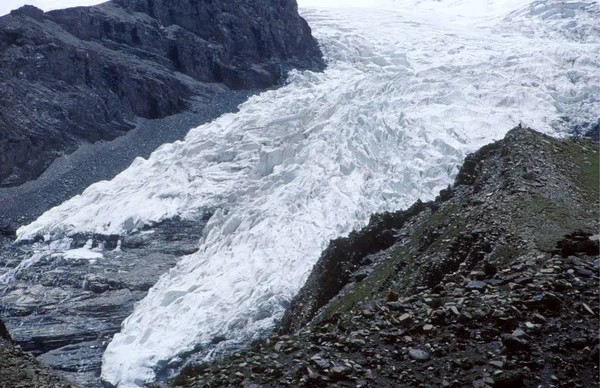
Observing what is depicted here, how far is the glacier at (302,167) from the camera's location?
26.1 meters

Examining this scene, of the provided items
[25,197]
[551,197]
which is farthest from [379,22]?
[551,197]

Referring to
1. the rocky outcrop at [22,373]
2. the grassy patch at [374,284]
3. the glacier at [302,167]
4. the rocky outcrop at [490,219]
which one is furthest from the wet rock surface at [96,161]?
the rocky outcrop at [22,373]

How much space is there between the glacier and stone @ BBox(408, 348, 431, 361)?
52.9 feet

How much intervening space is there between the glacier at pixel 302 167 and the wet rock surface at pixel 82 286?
3.50 ft

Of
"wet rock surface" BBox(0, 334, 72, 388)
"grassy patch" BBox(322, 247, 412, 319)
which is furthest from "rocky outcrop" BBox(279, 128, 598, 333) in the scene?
"wet rock surface" BBox(0, 334, 72, 388)

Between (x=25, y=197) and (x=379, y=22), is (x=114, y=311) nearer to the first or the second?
(x=25, y=197)

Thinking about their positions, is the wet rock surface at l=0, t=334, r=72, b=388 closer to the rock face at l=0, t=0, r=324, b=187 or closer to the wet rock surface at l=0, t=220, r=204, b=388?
the wet rock surface at l=0, t=220, r=204, b=388

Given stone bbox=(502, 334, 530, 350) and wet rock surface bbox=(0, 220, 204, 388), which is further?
wet rock surface bbox=(0, 220, 204, 388)

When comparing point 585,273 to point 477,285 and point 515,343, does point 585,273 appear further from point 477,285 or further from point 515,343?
point 515,343

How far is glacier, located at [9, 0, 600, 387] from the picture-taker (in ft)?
85.7

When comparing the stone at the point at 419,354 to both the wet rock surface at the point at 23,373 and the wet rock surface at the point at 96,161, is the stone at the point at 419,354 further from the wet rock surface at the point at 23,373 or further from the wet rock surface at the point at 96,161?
the wet rock surface at the point at 96,161

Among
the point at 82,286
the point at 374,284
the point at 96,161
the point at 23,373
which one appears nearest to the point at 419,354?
the point at 23,373

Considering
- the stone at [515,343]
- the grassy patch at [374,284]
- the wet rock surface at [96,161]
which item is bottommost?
the wet rock surface at [96,161]

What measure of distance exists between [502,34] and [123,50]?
33949 mm
